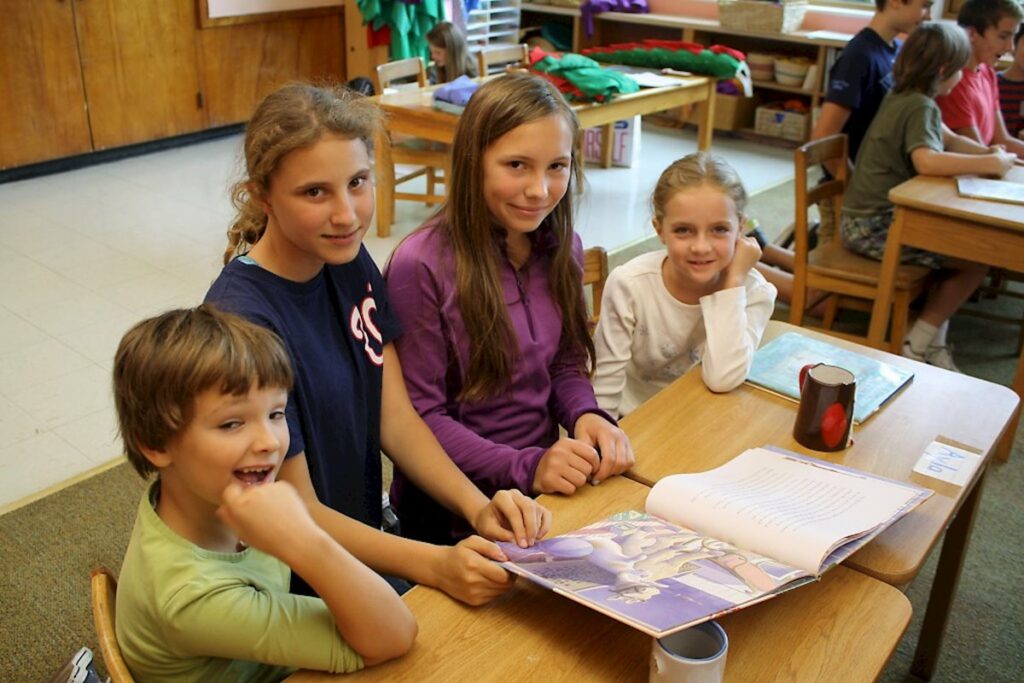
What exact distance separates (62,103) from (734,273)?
4.44 meters

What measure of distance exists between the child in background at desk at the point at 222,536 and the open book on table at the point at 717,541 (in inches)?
8.4

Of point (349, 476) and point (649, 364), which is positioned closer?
point (349, 476)

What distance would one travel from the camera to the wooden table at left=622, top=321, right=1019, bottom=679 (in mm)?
1231

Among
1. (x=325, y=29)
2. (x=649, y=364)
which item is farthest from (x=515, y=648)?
(x=325, y=29)

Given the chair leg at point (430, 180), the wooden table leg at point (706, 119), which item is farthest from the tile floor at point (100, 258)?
the wooden table leg at point (706, 119)

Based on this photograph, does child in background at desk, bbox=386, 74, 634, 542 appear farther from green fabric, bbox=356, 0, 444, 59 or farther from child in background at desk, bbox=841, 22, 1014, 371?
green fabric, bbox=356, 0, 444, 59

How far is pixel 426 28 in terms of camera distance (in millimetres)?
5418

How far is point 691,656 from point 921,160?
2425 millimetres

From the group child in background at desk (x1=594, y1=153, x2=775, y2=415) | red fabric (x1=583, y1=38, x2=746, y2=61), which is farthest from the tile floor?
child in background at desk (x1=594, y1=153, x2=775, y2=415)

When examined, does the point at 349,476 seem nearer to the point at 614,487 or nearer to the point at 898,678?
the point at 614,487

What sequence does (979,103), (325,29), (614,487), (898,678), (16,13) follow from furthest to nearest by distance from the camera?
(325,29) → (16,13) → (979,103) → (898,678) → (614,487)

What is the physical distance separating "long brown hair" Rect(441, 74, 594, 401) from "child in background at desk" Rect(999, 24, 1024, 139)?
3.18m

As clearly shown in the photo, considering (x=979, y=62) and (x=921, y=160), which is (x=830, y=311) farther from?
(x=979, y=62)

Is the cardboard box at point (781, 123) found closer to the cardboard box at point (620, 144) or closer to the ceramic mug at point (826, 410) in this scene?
the cardboard box at point (620, 144)
